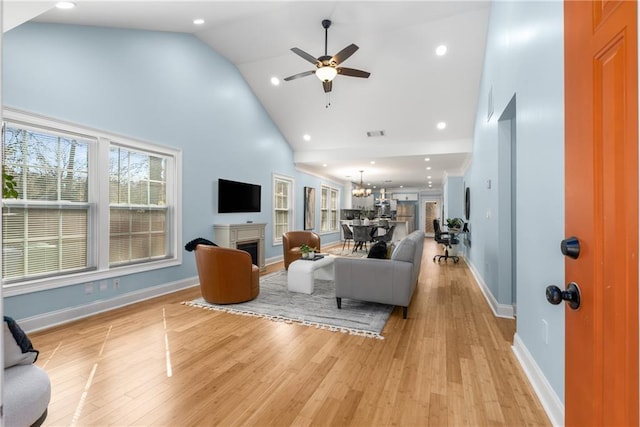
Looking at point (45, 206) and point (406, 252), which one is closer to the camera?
point (45, 206)

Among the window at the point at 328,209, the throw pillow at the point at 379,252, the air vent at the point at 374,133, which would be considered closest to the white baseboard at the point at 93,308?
the throw pillow at the point at 379,252

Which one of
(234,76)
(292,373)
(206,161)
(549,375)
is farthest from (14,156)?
(549,375)

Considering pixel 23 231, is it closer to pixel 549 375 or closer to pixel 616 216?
pixel 616 216

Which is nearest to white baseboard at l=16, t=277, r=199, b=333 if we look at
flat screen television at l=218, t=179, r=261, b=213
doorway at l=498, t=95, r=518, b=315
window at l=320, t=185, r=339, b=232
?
flat screen television at l=218, t=179, r=261, b=213

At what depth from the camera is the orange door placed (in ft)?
2.61

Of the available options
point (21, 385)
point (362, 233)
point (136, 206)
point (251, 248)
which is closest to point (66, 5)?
point (136, 206)

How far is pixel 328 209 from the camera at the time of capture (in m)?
10.9

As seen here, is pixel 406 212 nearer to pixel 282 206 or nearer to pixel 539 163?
pixel 282 206

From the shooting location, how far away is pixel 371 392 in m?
2.04

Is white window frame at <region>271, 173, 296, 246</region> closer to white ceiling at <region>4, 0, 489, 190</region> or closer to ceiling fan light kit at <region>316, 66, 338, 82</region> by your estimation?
white ceiling at <region>4, 0, 489, 190</region>

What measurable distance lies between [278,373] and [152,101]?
3.90m

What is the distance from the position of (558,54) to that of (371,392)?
2.36 meters

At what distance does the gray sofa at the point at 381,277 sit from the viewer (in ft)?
10.9

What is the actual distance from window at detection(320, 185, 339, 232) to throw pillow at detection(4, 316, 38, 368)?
8.98 m
